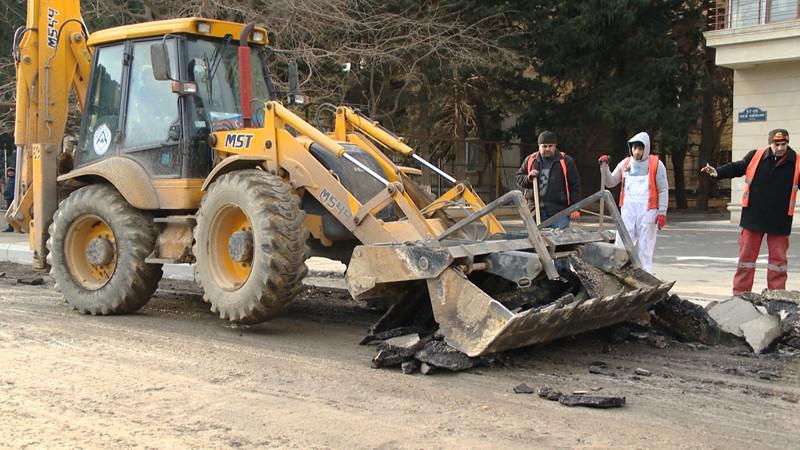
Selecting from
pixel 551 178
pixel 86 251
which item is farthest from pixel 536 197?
pixel 86 251

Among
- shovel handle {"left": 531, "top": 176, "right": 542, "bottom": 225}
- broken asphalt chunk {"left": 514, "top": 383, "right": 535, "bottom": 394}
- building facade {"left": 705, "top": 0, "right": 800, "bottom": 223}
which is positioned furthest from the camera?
building facade {"left": 705, "top": 0, "right": 800, "bottom": 223}

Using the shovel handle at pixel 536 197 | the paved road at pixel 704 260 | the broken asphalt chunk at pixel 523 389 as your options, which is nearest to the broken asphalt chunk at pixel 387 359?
the broken asphalt chunk at pixel 523 389

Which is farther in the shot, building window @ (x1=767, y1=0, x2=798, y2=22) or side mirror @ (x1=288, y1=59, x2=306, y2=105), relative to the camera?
building window @ (x1=767, y1=0, x2=798, y2=22)

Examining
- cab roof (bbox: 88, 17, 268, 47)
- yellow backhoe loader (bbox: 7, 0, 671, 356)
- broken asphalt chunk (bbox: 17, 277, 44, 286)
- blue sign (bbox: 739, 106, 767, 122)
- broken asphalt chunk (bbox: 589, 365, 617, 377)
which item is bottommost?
broken asphalt chunk (bbox: 17, 277, 44, 286)

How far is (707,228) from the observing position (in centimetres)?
1920

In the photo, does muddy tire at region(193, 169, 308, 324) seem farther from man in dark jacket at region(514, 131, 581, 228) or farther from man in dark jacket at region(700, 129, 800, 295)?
man in dark jacket at region(700, 129, 800, 295)

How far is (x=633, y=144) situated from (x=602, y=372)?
367 centimetres

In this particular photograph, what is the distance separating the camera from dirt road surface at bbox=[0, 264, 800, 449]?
4.30 metres

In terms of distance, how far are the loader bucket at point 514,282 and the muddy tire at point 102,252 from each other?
259cm

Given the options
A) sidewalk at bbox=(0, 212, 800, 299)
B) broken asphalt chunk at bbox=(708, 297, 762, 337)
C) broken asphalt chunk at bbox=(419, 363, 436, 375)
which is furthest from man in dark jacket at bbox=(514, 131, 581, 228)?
broken asphalt chunk at bbox=(419, 363, 436, 375)

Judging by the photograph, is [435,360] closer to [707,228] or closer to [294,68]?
[294,68]

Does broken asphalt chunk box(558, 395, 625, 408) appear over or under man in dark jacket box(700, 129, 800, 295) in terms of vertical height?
under

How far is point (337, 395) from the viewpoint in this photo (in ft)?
16.7

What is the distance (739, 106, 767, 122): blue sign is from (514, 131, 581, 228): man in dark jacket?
560 inches
